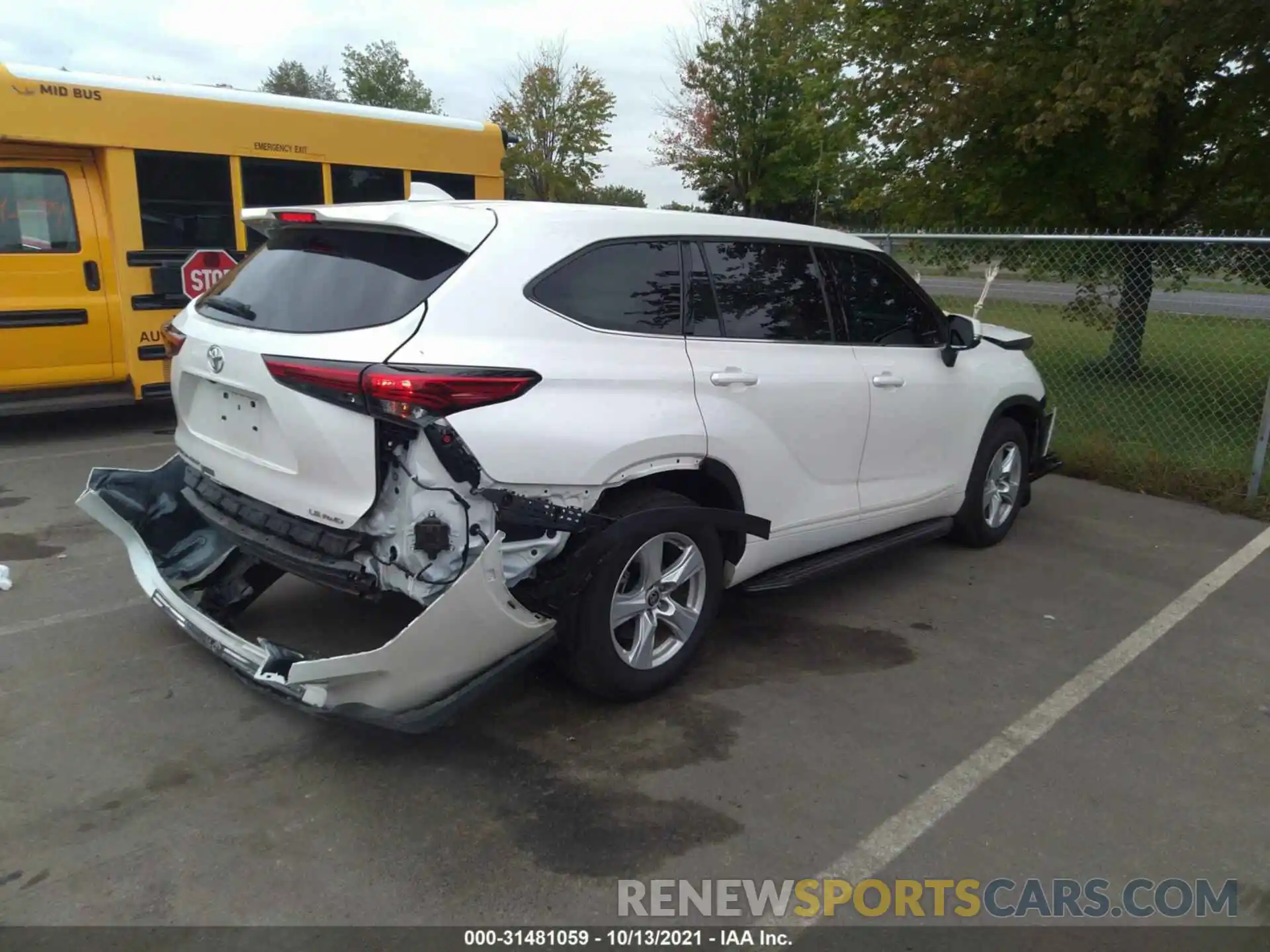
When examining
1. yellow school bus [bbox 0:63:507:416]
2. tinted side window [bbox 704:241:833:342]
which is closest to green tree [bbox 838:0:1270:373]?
tinted side window [bbox 704:241:833:342]

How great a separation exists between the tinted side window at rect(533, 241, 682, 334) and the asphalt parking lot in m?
1.49

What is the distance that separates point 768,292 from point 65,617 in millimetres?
3492

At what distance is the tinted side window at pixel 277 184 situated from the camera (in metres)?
8.45

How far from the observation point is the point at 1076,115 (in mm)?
7926

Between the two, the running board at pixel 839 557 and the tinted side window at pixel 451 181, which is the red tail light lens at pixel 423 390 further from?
the tinted side window at pixel 451 181

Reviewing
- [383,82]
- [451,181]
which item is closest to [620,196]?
[383,82]

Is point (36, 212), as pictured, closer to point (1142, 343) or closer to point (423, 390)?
point (423, 390)

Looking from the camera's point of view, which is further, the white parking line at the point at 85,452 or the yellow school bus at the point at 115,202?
the yellow school bus at the point at 115,202

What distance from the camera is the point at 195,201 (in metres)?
8.16

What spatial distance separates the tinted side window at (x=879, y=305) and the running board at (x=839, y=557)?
983mm

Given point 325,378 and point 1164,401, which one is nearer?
point 325,378

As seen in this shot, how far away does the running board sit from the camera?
4.16 m

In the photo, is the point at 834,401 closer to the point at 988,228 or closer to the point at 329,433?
the point at 329,433

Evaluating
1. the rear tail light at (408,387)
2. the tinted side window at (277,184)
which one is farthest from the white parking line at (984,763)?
the tinted side window at (277,184)
